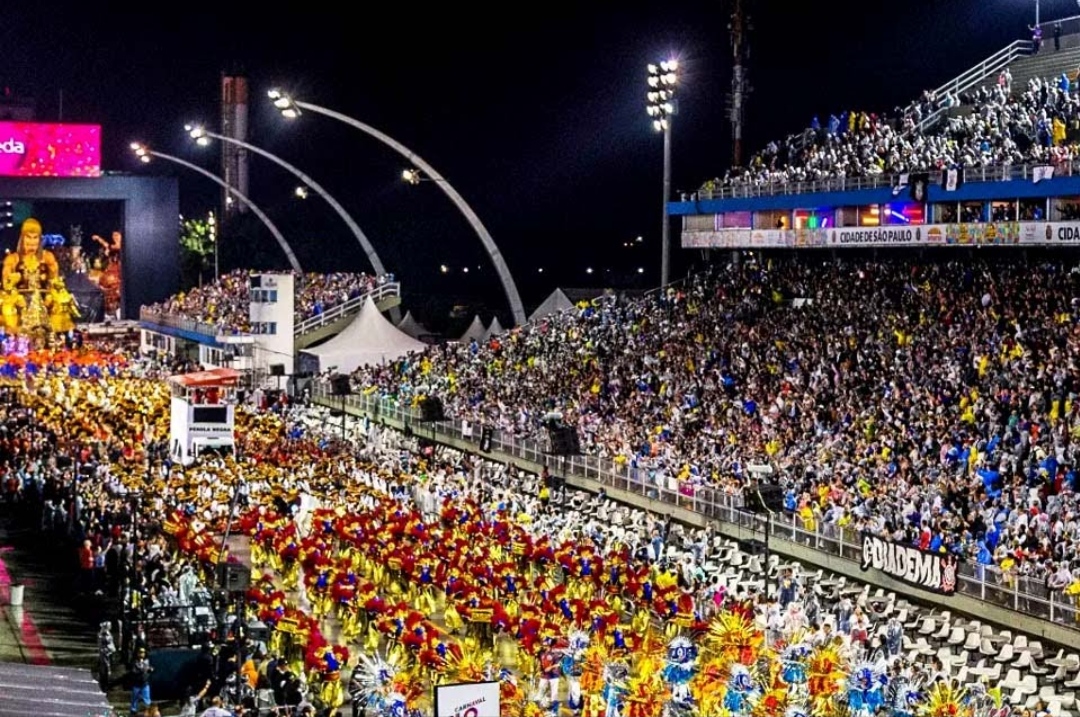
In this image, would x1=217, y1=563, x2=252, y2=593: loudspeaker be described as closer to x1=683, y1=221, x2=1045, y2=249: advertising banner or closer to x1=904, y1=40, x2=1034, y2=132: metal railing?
x1=683, y1=221, x2=1045, y2=249: advertising banner

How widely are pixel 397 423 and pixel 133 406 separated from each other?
6711mm

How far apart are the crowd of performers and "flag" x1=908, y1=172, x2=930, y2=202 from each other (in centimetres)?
1187

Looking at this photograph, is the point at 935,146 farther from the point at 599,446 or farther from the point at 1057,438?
the point at 1057,438

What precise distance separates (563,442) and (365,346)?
21556 millimetres

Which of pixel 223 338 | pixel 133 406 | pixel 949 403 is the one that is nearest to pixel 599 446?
pixel 949 403

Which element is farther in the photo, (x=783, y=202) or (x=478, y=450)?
(x=783, y=202)

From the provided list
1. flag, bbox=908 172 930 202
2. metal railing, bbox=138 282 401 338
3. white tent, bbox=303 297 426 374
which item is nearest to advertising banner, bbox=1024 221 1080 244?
flag, bbox=908 172 930 202

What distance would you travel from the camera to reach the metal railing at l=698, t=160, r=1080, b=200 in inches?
1331

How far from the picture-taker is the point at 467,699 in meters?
13.8

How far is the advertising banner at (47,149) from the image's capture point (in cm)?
7956

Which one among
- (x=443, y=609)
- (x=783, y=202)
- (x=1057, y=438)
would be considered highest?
(x=783, y=202)

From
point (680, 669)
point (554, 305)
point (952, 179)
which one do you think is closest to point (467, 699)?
point (680, 669)

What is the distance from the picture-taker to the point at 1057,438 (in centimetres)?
2594

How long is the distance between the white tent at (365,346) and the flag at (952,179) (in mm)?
20846
